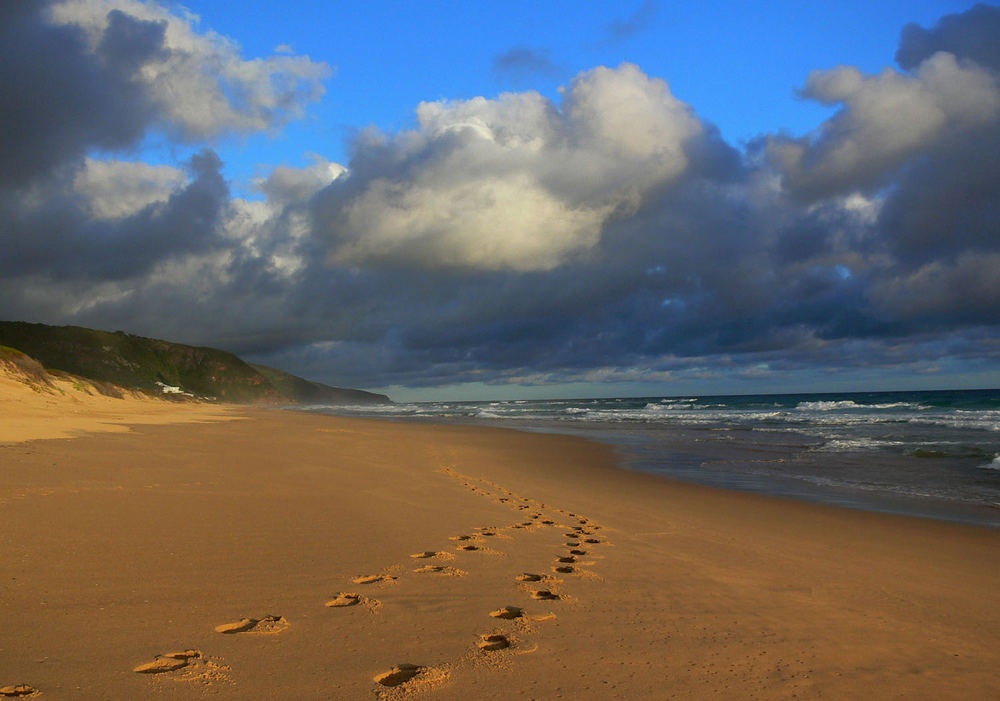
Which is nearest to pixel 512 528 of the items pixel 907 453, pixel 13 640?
pixel 13 640

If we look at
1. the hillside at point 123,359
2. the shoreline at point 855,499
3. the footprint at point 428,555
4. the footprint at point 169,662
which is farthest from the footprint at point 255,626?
the hillside at point 123,359

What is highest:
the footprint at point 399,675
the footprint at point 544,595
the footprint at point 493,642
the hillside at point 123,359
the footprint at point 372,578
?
the hillside at point 123,359

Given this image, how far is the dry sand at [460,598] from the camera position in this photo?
308 centimetres

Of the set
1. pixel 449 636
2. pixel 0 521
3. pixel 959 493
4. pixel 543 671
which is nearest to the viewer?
pixel 543 671

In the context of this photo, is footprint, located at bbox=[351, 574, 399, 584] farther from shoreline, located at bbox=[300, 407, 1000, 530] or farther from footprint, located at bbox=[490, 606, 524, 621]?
shoreline, located at bbox=[300, 407, 1000, 530]

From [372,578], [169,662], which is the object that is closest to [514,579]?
[372,578]

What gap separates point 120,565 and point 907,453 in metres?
21.0

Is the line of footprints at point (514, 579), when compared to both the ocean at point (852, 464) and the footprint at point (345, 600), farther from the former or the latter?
the ocean at point (852, 464)

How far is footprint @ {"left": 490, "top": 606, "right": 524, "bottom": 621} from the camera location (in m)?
4.03

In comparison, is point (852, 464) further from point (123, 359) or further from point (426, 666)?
point (123, 359)

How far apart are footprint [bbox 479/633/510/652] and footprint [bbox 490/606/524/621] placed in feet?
1.12

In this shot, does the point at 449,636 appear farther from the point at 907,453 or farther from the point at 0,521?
the point at 907,453

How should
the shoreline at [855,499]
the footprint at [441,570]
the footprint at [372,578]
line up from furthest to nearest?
1. the shoreline at [855,499]
2. the footprint at [441,570]
3. the footprint at [372,578]

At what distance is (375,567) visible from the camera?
507 cm
